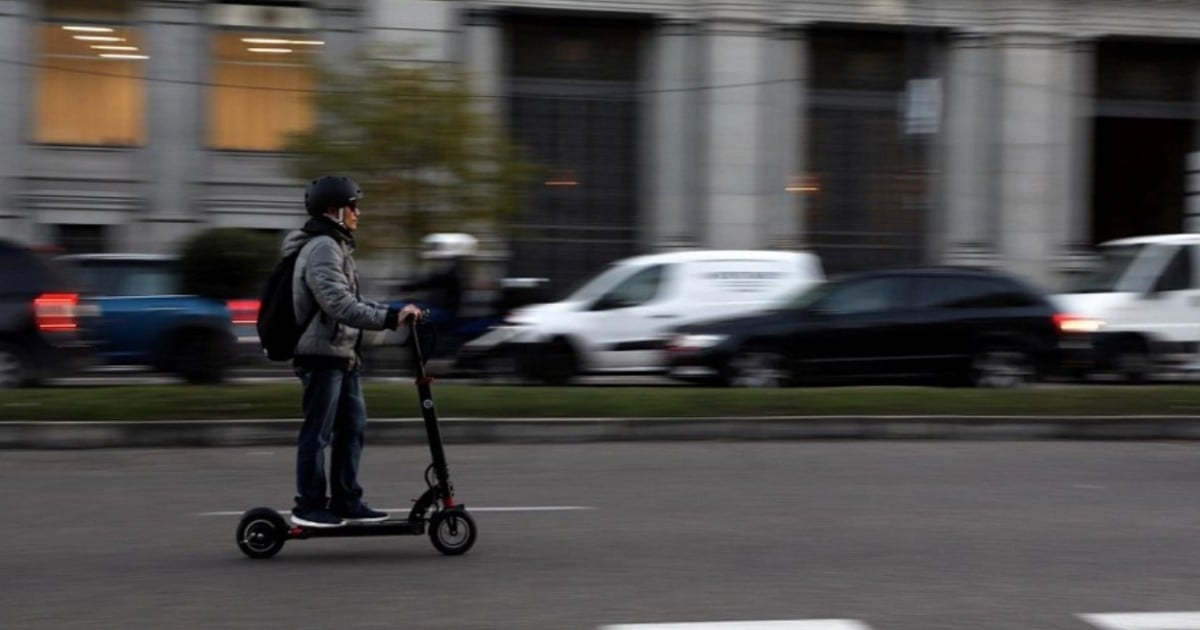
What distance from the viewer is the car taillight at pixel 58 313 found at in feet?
55.7

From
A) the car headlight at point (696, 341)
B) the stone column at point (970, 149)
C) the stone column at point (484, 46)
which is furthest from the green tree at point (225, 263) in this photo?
the stone column at point (970, 149)

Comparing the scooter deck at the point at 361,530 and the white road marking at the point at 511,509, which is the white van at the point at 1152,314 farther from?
the scooter deck at the point at 361,530

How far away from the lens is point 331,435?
8008mm

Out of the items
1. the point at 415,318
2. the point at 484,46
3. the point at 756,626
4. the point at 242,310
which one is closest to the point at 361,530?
the point at 415,318

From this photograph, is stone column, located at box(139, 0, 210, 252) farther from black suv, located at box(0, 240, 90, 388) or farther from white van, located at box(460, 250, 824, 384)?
black suv, located at box(0, 240, 90, 388)

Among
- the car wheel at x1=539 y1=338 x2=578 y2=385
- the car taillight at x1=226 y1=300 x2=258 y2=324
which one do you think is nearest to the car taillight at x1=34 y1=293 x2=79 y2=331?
the car taillight at x1=226 y1=300 x2=258 y2=324

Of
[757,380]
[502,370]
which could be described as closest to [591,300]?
[502,370]

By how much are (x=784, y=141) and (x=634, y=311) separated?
11.0 meters

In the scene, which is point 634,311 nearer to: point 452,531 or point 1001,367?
point 1001,367

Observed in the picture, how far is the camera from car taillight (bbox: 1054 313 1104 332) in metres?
19.0

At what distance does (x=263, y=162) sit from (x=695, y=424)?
16445 millimetres

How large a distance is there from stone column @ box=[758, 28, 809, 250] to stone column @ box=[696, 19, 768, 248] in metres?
0.21

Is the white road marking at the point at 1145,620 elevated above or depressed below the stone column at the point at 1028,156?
below

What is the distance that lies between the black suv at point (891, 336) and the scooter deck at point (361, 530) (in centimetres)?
1059
